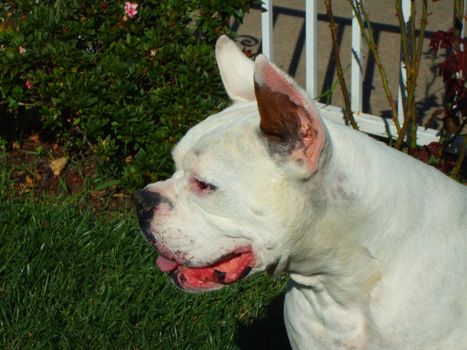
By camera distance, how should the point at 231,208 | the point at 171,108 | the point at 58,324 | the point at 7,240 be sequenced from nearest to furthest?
the point at 231,208
the point at 58,324
the point at 7,240
the point at 171,108

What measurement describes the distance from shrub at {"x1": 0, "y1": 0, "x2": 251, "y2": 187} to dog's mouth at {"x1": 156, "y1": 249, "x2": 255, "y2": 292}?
193 centimetres

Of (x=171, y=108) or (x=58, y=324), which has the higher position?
(x=171, y=108)

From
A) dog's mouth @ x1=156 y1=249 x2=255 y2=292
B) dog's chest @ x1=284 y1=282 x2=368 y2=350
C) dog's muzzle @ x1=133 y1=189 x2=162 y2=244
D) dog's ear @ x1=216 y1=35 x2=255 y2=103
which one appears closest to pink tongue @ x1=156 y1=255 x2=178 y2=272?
dog's mouth @ x1=156 y1=249 x2=255 y2=292

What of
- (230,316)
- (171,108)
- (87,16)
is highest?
(87,16)

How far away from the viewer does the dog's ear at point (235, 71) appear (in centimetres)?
387

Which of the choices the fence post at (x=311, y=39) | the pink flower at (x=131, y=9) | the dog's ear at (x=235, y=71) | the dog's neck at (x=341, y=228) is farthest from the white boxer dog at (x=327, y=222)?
the fence post at (x=311, y=39)

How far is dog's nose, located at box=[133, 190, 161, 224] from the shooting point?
365 cm

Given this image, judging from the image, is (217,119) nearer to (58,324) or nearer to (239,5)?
(58,324)

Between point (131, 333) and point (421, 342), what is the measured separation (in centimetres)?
171

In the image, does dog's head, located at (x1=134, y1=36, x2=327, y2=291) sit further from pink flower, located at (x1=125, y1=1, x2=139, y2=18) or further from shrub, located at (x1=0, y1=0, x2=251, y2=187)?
pink flower, located at (x1=125, y1=1, x2=139, y2=18)

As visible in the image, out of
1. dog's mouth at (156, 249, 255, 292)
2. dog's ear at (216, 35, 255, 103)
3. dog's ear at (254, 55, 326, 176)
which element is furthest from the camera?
dog's ear at (216, 35, 255, 103)

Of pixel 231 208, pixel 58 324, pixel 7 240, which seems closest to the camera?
→ pixel 231 208

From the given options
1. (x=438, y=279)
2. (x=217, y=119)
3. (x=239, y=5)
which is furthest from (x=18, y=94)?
(x=438, y=279)

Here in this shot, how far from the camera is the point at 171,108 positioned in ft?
19.0
